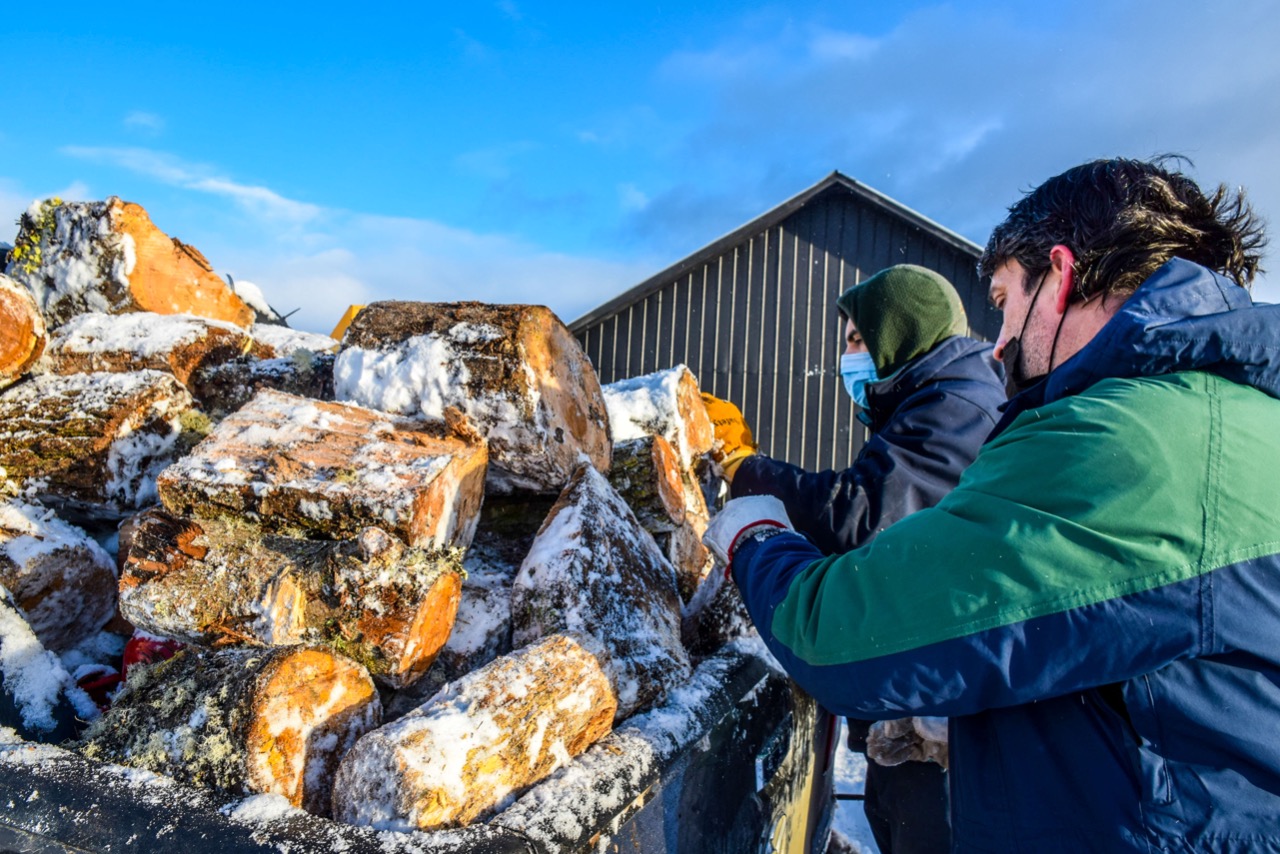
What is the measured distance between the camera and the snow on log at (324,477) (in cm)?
182

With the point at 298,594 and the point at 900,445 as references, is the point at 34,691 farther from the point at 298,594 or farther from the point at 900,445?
the point at 900,445

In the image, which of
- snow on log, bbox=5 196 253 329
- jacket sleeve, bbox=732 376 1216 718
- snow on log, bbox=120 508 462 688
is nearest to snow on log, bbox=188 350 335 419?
snow on log, bbox=5 196 253 329

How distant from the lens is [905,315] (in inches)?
92.4

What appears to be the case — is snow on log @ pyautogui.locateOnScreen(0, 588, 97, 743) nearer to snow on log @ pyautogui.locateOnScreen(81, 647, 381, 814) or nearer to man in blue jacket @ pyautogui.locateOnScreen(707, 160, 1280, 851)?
snow on log @ pyautogui.locateOnScreen(81, 647, 381, 814)

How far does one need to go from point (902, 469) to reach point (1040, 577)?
1008 millimetres

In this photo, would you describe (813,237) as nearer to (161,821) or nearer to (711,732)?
(711,732)

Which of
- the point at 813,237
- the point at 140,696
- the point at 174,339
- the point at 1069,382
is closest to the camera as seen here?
the point at 1069,382

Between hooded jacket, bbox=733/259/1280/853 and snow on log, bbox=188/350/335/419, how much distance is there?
202 cm

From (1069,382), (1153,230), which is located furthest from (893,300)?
(1069,382)

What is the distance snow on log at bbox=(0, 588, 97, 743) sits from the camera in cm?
155

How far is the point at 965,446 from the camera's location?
2033 mm

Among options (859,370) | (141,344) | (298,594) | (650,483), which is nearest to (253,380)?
(141,344)

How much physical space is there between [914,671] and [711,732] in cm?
63

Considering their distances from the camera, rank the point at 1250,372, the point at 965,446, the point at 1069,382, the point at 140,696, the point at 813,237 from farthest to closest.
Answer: the point at 813,237 < the point at 965,446 < the point at 140,696 < the point at 1069,382 < the point at 1250,372
